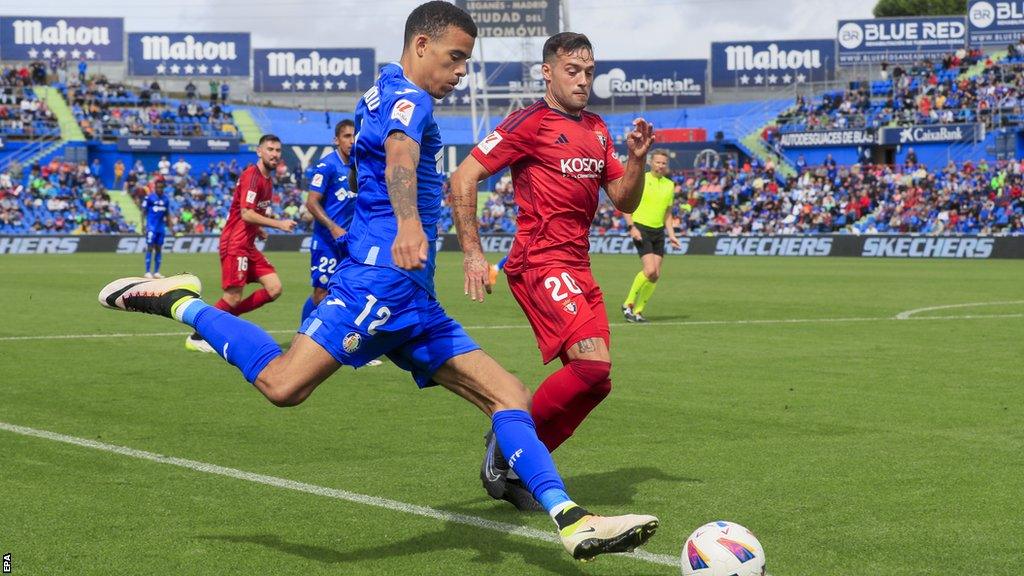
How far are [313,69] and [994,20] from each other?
38.3m

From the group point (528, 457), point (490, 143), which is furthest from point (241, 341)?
point (490, 143)

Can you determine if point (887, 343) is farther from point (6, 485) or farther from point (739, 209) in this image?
point (739, 209)

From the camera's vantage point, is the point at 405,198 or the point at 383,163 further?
the point at 383,163

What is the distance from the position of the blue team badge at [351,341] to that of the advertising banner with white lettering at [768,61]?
226ft

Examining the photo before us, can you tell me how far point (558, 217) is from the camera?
6703 millimetres

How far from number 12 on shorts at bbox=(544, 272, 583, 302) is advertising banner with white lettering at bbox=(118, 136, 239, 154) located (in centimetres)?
5593

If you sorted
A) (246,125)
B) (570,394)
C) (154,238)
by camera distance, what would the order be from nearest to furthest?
(570,394) → (154,238) → (246,125)

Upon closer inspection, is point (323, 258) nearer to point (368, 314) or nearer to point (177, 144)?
point (368, 314)

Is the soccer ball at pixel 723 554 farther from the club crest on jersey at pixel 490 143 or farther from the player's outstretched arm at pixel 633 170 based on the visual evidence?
the club crest on jersey at pixel 490 143

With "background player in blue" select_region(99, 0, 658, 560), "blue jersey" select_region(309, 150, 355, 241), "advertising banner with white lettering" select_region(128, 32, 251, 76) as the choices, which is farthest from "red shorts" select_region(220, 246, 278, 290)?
"advertising banner with white lettering" select_region(128, 32, 251, 76)

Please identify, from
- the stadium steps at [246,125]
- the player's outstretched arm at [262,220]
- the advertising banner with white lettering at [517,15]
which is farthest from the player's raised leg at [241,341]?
the stadium steps at [246,125]

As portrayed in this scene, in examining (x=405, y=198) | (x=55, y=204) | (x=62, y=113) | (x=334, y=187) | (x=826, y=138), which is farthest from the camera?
(x=62, y=113)

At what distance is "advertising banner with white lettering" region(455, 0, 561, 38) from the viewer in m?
60.9

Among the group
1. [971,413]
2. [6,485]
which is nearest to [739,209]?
[971,413]
